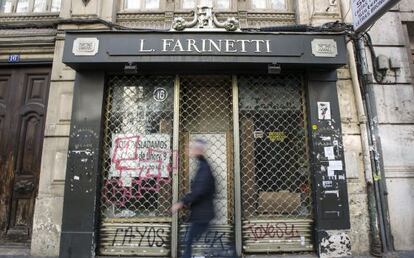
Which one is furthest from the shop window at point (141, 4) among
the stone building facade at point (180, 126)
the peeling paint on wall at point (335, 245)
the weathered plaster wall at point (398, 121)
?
the peeling paint on wall at point (335, 245)

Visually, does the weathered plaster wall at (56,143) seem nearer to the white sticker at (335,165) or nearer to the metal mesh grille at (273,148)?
the metal mesh grille at (273,148)

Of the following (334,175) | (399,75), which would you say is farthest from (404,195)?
(399,75)

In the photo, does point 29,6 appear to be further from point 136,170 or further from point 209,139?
point 209,139

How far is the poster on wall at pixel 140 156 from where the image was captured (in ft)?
19.0

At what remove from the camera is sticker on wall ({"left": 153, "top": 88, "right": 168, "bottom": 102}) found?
19.8 feet

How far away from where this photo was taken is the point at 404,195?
5754mm

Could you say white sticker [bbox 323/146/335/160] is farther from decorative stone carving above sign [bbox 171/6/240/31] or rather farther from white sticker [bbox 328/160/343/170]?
decorative stone carving above sign [bbox 171/6/240/31]

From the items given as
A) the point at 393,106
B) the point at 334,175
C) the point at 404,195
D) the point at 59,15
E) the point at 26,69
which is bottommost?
the point at 404,195

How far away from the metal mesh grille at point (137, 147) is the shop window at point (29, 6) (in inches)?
90.9

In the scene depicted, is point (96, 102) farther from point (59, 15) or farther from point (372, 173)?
point (372, 173)

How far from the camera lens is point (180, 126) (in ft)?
19.5

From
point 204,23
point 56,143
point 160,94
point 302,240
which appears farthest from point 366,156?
point 56,143

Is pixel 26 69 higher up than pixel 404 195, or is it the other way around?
pixel 26 69

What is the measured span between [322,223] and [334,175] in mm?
863
